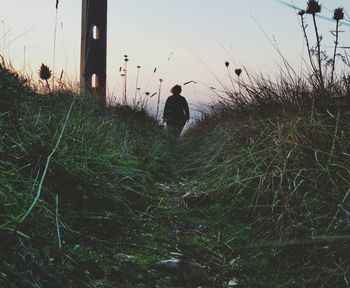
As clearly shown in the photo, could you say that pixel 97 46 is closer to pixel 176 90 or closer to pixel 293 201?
pixel 176 90

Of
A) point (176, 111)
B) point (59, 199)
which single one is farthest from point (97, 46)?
point (59, 199)

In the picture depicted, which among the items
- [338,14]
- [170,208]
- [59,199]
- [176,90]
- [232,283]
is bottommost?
[232,283]

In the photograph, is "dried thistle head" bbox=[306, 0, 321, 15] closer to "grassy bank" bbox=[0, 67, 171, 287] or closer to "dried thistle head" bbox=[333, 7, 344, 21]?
"dried thistle head" bbox=[333, 7, 344, 21]

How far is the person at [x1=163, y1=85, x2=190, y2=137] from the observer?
9.97m

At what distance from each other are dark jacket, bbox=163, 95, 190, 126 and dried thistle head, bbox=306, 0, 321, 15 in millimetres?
6407

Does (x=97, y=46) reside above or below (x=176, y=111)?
above

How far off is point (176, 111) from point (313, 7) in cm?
663

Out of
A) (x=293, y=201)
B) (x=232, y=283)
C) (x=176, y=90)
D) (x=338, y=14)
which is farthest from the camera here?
(x=176, y=90)

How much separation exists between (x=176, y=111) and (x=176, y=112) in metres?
0.02

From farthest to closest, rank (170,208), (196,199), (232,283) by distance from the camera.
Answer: (196,199), (170,208), (232,283)

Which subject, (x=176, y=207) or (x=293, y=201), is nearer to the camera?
(x=293, y=201)

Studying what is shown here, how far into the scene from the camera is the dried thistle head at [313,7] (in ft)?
11.7

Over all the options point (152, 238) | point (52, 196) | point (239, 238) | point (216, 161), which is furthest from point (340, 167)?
point (216, 161)

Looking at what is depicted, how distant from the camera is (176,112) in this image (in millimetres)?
10133
